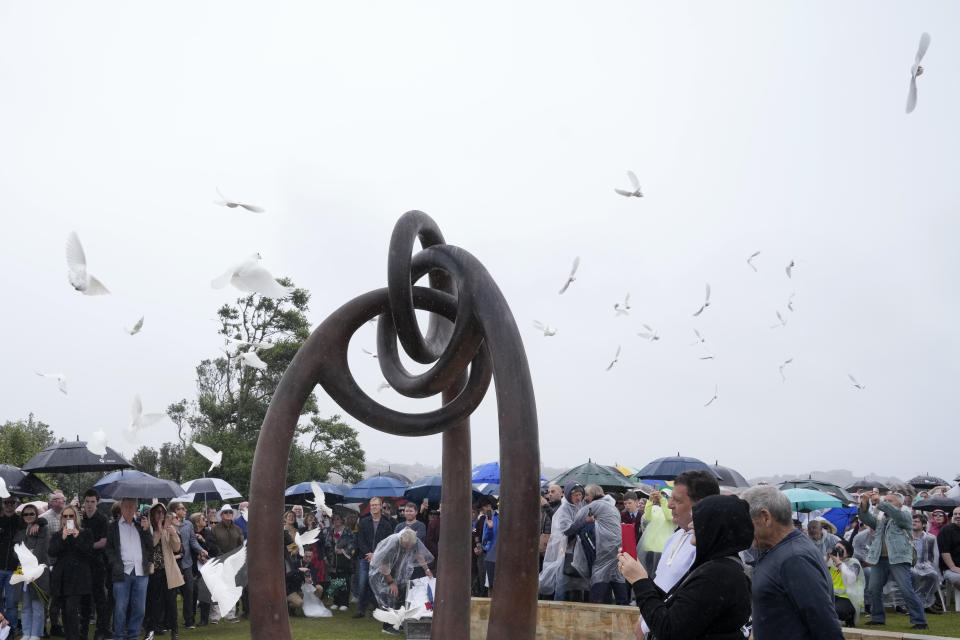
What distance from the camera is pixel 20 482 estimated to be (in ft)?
42.7

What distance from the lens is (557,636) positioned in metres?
8.96

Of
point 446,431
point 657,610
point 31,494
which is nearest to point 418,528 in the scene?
point 31,494

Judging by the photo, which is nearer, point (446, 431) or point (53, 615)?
point (446, 431)

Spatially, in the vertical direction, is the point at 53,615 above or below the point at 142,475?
below

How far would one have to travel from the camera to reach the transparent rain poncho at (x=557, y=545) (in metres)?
11.0

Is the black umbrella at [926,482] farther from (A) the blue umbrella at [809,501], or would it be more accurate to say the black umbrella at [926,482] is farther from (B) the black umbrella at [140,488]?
(B) the black umbrella at [140,488]

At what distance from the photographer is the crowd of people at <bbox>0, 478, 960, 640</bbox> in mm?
3744

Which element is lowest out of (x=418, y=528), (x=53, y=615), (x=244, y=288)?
(x=53, y=615)

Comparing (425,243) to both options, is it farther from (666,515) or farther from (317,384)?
(666,515)

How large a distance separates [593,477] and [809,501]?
4.49 m

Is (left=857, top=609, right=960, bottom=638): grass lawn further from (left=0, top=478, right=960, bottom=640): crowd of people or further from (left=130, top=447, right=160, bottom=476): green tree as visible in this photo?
(left=130, top=447, right=160, bottom=476): green tree

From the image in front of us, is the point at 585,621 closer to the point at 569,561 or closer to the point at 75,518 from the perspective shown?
the point at 569,561

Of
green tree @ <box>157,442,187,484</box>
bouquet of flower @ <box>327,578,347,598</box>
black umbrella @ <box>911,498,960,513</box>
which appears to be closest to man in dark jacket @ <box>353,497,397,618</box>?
bouquet of flower @ <box>327,578,347,598</box>

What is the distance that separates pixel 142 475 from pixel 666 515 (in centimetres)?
802
